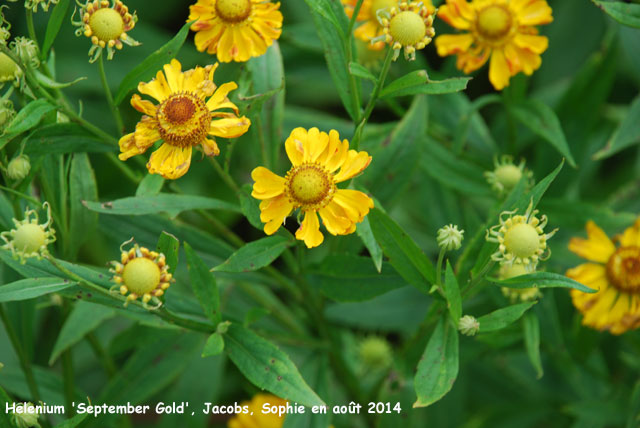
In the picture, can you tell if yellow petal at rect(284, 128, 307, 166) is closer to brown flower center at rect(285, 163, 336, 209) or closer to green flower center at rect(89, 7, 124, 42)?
brown flower center at rect(285, 163, 336, 209)

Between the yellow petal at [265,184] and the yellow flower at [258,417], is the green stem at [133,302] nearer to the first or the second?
the yellow petal at [265,184]

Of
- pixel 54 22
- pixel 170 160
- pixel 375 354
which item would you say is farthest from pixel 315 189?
pixel 375 354

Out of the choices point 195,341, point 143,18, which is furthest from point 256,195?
point 143,18

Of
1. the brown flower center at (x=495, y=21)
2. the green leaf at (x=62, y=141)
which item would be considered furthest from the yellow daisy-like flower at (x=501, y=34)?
the green leaf at (x=62, y=141)

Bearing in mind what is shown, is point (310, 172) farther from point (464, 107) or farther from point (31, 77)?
point (464, 107)

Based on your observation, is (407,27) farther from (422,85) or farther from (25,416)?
(25,416)
